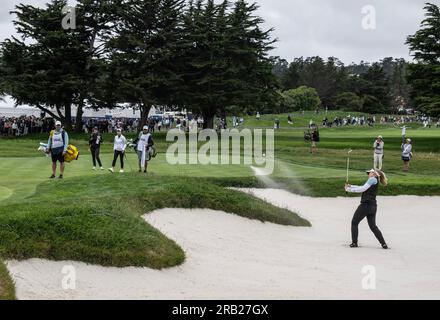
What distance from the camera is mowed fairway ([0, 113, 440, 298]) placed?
12695 mm

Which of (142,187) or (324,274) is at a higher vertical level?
(142,187)

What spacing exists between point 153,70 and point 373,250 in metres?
50.1

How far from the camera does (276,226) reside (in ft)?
70.2

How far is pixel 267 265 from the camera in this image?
15.5 m

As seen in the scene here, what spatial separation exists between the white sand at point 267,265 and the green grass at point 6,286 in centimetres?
21

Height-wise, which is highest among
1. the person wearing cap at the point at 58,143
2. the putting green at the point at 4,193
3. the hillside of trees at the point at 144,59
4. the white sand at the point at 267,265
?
the hillside of trees at the point at 144,59

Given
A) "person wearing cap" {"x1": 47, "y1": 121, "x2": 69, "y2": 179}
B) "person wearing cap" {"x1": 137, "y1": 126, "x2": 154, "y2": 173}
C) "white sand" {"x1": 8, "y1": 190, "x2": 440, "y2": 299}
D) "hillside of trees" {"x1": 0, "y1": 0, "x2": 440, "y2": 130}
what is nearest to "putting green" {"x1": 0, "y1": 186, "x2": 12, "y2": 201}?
"person wearing cap" {"x1": 47, "y1": 121, "x2": 69, "y2": 179}

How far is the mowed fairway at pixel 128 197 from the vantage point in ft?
41.7

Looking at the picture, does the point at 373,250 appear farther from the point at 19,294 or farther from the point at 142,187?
the point at 19,294

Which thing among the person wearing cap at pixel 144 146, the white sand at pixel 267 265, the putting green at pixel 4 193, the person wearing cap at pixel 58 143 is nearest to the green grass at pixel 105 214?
the putting green at pixel 4 193

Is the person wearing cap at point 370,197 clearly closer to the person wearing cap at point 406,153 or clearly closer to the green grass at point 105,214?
the green grass at point 105,214

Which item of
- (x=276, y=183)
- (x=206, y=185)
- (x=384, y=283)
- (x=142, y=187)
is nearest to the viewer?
(x=384, y=283)
